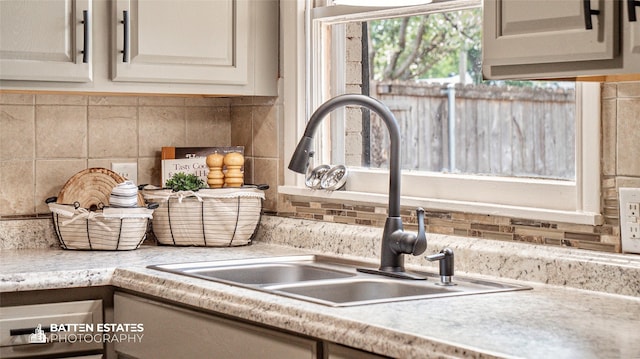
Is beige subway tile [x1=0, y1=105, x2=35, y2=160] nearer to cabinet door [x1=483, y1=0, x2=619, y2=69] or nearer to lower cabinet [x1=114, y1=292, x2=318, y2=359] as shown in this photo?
lower cabinet [x1=114, y1=292, x2=318, y2=359]

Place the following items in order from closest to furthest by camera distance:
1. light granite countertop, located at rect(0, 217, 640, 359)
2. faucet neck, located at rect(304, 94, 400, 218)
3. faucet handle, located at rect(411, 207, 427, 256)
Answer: light granite countertop, located at rect(0, 217, 640, 359) → faucet handle, located at rect(411, 207, 427, 256) → faucet neck, located at rect(304, 94, 400, 218)

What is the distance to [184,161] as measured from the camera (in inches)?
125

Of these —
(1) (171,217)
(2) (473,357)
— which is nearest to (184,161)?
(1) (171,217)

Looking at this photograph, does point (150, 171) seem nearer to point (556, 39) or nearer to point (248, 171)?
point (248, 171)

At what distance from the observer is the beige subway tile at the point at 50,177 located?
9.98 ft

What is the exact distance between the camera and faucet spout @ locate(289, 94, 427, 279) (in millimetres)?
2418

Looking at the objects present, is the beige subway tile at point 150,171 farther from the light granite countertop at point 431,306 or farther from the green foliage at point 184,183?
the light granite countertop at point 431,306

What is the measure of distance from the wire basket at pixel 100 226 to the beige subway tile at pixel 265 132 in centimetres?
50

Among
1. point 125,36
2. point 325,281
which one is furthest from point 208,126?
point 325,281

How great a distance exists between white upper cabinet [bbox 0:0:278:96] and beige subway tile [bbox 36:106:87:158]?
0.29 m

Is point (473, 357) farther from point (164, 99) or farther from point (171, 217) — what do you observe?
point (164, 99)

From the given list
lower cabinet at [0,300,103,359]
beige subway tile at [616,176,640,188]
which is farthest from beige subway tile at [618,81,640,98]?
lower cabinet at [0,300,103,359]

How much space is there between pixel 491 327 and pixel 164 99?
5.87 ft

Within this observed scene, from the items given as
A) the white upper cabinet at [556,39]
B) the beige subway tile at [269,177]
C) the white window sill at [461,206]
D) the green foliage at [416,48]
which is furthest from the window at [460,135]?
the green foliage at [416,48]
